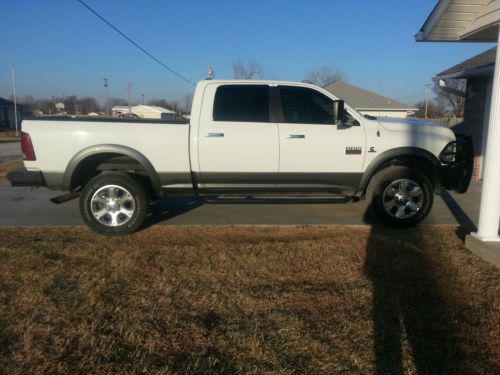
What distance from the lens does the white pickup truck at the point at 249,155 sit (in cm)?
573

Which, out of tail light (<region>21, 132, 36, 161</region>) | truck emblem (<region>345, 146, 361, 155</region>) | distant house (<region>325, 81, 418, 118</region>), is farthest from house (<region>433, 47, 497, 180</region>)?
distant house (<region>325, 81, 418, 118</region>)

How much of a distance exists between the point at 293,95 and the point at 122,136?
2.44 metres

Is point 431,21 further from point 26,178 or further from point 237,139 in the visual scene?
point 26,178

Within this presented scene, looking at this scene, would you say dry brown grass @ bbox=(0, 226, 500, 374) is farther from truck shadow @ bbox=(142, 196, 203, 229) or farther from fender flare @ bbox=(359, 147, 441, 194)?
truck shadow @ bbox=(142, 196, 203, 229)

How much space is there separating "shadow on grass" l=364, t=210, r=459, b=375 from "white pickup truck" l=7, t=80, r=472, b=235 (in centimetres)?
119

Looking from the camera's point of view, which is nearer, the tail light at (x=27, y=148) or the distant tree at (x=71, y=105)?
the tail light at (x=27, y=148)

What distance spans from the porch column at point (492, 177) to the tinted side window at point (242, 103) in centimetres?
277

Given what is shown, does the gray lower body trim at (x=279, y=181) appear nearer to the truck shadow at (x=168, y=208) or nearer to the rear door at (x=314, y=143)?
the rear door at (x=314, y=143)

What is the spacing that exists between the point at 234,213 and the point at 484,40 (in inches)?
193

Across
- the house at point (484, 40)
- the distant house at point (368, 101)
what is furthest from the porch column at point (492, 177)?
the distant house at point (368, 101)

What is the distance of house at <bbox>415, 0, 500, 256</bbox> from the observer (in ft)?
15.9

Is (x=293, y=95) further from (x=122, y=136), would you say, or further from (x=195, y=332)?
(x=195, y=332)

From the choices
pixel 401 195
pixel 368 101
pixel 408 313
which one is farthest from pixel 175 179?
pixel 368 101

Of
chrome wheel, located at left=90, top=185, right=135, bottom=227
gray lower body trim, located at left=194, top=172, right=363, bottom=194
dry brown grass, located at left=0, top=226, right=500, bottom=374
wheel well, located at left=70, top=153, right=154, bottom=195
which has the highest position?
wheel well, located at left=70, top=153, right=154, bottom=195
